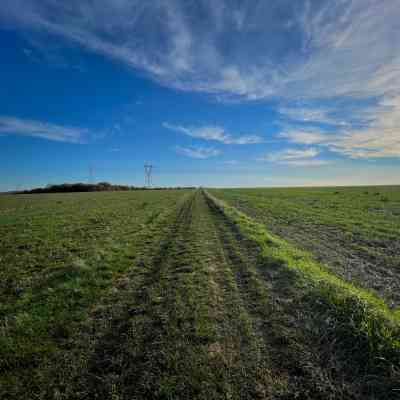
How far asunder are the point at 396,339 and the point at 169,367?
14.0ft

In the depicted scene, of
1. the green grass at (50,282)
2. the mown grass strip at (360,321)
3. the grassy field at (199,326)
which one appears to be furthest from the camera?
the green grass at (50,282)

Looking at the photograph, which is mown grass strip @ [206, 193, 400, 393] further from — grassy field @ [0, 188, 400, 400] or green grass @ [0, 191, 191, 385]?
green grass @ [0, 191, 191, 385]

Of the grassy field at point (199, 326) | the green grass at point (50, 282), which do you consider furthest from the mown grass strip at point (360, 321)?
the green grass at point (50, 282)

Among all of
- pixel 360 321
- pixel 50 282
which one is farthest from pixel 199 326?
pixel 50 282

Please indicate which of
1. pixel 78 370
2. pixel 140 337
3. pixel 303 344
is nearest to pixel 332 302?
pixel 303 344

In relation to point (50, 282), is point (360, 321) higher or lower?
higher

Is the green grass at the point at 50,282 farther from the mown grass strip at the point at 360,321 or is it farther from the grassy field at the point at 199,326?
the mown grass strip at the point at 360,321

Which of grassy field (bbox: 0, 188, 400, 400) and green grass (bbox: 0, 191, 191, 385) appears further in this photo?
green grass (bbox: 0, 191, 191, 385)

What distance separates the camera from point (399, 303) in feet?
18.7

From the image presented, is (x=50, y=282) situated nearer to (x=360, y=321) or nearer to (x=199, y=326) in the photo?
(x=199, y=326)

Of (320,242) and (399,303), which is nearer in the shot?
(399,303)

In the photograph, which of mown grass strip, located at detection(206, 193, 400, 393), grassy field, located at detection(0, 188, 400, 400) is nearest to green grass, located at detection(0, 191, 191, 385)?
grassy field, located at detection(0, 188, 400, 400)

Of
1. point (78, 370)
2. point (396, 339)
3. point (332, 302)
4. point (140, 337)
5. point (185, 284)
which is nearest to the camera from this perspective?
point (78, 370)

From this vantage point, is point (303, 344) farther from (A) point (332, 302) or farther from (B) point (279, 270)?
(B) point (279, 270)
